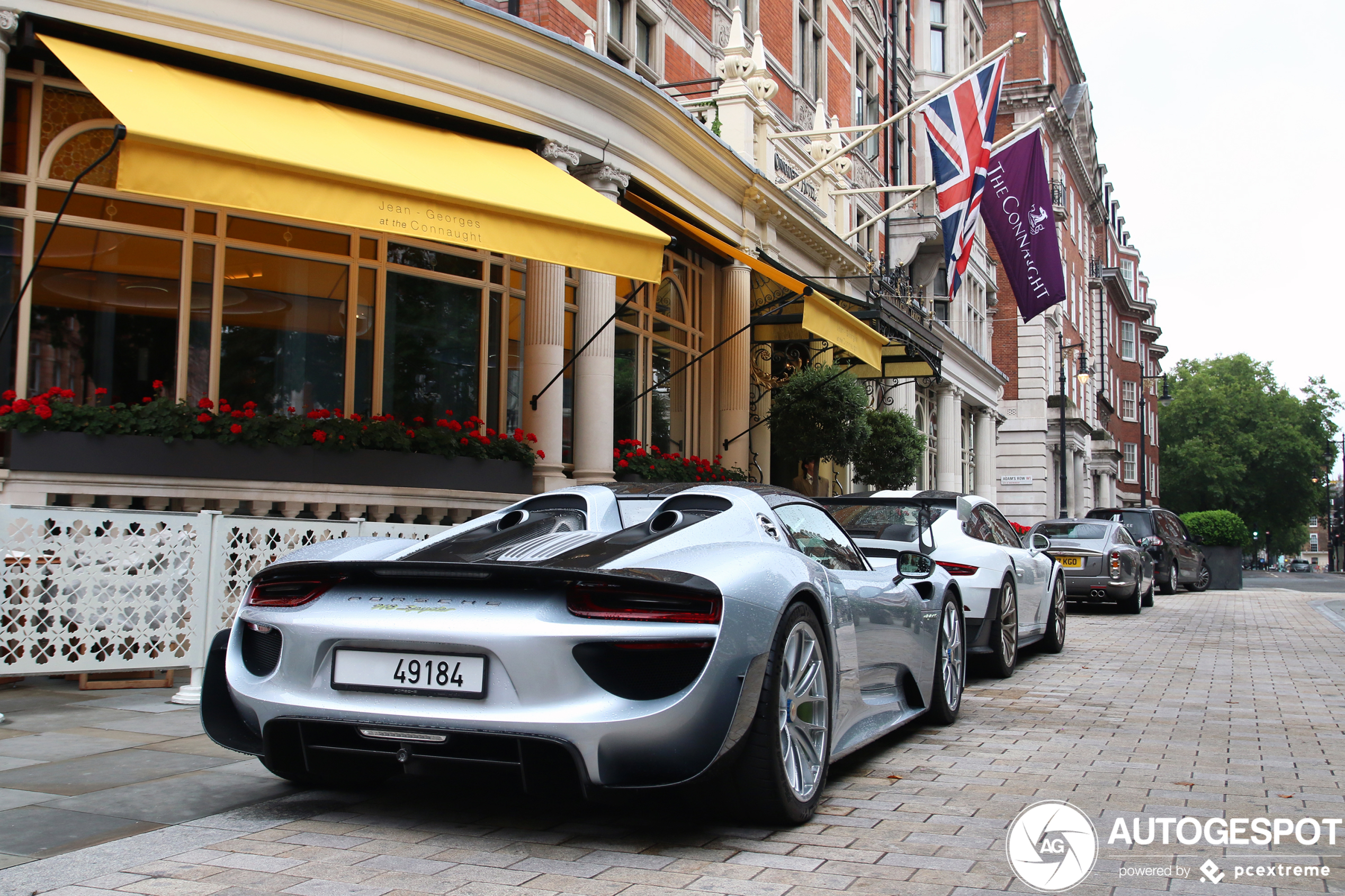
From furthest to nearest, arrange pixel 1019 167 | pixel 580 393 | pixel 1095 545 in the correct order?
pixel 1019 167
pixel 1095 545
pixel 580 393

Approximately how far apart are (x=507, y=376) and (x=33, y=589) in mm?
6967

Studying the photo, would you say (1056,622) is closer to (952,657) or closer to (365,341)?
(952,657)

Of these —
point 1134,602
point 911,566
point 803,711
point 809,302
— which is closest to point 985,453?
point 1134,602

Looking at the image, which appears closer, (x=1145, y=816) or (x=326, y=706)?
(x=326, y=706)

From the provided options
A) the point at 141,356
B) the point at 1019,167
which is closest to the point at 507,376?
the point at 141,356

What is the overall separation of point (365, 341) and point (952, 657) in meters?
7.23

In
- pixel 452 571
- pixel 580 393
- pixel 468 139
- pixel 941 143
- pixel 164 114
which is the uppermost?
pixel 941 143

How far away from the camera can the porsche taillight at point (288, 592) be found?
394 centimetres

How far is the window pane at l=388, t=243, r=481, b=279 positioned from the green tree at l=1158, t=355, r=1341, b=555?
75.8 m

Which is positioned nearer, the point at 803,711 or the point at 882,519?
the point at 803,711

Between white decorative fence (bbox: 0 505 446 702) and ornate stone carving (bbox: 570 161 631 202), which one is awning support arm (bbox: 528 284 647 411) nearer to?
ornate stone carving (bbox: 570 161 631 202)

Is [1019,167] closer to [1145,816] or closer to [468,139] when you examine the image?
[468,139]

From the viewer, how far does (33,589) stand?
6418 mm

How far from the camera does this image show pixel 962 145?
691 inches
